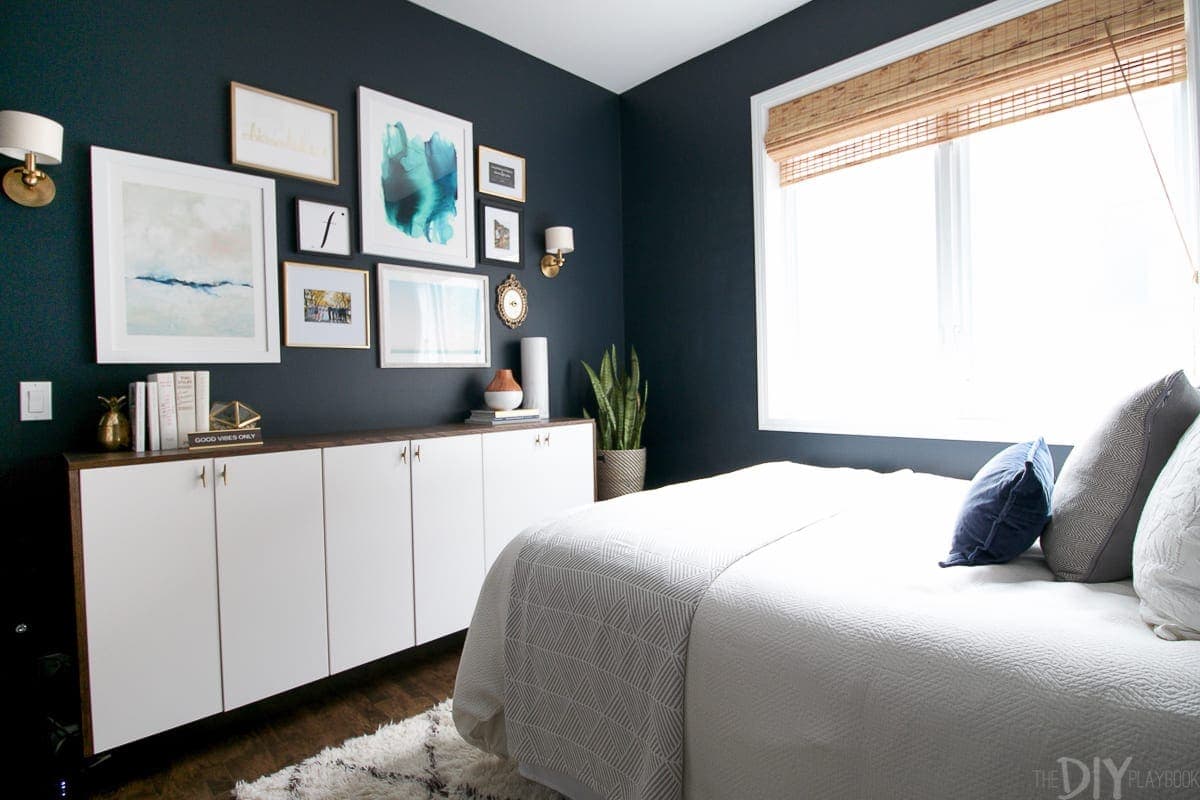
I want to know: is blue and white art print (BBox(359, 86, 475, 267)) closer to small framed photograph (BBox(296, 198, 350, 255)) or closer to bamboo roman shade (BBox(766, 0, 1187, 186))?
small framed photograph (BBox(296, 198, 350, 255))

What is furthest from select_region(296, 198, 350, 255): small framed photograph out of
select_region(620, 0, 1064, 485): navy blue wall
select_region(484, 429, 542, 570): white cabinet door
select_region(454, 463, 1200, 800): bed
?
select_region(620, 0, 1064, 485): navy blue wall

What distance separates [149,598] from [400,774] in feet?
2.96

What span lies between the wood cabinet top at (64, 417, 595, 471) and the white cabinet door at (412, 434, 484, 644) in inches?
3.3

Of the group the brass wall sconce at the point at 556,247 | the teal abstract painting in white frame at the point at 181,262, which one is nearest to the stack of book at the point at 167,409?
the teal abstract painting in white frame at the point at 181,262

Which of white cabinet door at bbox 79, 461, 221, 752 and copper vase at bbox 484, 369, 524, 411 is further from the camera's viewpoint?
copper vase at bbox 484, 369, 524, 411

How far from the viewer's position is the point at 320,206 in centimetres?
261

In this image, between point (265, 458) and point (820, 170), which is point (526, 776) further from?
point (820, 170)

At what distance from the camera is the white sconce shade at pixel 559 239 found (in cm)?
340

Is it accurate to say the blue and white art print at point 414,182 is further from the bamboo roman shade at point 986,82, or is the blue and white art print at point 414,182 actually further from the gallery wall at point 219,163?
the bamboo roman shade at point 986,82

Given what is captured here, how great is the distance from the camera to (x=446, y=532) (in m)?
2.57

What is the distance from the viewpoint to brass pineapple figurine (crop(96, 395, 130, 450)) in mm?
1989

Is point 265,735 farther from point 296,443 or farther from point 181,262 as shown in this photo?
point 181,262

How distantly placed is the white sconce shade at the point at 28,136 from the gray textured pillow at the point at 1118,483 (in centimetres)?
287
